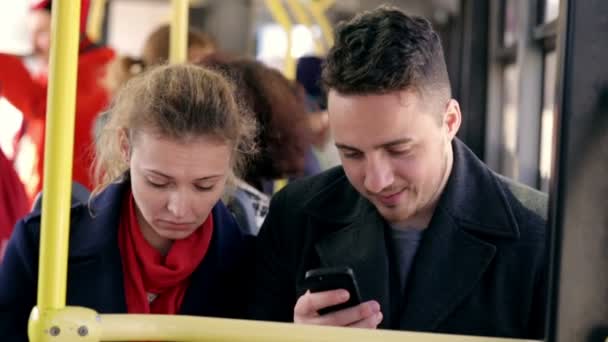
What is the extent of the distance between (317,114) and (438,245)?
2386 mm

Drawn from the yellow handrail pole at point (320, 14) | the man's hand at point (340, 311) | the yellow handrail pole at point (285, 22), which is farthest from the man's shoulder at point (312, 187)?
the yellow handrail pole at point (320, 14)

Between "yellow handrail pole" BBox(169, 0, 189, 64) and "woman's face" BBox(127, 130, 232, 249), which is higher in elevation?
"yellow handrail pole" BBox(169, 0, 189, 64)

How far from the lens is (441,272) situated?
68.6 inches

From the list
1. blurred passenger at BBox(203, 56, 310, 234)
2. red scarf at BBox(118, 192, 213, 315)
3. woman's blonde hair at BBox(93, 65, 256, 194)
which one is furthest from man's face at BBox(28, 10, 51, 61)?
red scarf at BBox(118, 192, 213, 315)

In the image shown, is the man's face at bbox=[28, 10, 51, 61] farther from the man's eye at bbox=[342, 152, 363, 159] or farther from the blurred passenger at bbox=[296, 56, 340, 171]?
the man's eye at bbox=[342, 152, 363, 159]

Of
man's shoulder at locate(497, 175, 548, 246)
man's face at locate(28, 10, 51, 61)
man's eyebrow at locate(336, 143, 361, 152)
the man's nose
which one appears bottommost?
man's shoulder at locate(497, 175, 548, 246)

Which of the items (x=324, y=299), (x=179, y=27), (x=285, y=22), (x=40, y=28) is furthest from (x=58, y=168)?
(x=285, y=22)

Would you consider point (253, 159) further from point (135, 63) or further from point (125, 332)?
point (125, 332)

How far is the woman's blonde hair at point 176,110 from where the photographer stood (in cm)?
188

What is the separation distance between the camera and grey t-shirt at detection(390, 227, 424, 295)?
1.80 meters

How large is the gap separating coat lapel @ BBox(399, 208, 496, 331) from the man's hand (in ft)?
0.69

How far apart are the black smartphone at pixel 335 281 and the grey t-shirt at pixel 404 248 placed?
0.30 meters

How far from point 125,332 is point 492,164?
15.6 ft

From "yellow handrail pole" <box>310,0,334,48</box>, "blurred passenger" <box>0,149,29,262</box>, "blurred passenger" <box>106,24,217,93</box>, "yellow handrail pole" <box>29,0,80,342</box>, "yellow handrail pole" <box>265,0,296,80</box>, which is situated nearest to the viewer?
"yellow handrail pole" <box>29,0,80,342</box>
